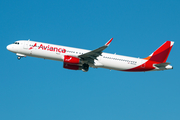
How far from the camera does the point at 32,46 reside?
59031 millimetres

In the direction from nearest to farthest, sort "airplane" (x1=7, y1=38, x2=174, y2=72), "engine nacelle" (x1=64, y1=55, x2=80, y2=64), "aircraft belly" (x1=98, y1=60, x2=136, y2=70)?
"engine nacelle" (x1=64, y1=55, x2=80, y2=64), "airplane" (x1=7, y1=38, x2=174, y2=72), "aircraft belly" (x1=98, y1=60, x2=136, y2=70)

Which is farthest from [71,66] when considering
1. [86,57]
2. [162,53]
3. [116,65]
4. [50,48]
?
[162,53]

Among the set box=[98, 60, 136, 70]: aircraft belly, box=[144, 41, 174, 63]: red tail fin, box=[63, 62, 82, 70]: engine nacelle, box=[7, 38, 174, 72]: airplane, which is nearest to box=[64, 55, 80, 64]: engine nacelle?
box=[7, 38, 174, 72]: airplane

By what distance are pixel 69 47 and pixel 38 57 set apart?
6.28 metres

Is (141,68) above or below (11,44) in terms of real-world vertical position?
below

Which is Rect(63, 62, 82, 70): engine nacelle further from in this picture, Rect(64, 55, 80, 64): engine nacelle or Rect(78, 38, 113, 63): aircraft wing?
Rect(78, 38, 113, 63): aircraft wing

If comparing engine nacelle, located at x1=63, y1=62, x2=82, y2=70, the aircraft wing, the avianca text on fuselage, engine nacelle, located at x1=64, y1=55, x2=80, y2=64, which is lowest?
engine nacelle, located at x1=63, y1=62, x2=82, y2=70

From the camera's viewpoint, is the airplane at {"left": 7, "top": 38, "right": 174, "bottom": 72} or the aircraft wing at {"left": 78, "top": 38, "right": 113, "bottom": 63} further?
the airplane at {"left": 7, "top": 38, "right": 174, "bottom": 72}

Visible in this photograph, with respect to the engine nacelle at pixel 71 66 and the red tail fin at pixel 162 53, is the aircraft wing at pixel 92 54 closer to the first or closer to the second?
the engine nacelle at pixel 71 66

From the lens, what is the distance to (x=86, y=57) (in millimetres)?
58281

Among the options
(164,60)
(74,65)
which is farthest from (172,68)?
(74,65)

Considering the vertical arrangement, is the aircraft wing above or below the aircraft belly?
above

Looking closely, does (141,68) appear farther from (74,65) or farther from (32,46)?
(32,46)

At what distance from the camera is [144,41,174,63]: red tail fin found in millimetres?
62844
